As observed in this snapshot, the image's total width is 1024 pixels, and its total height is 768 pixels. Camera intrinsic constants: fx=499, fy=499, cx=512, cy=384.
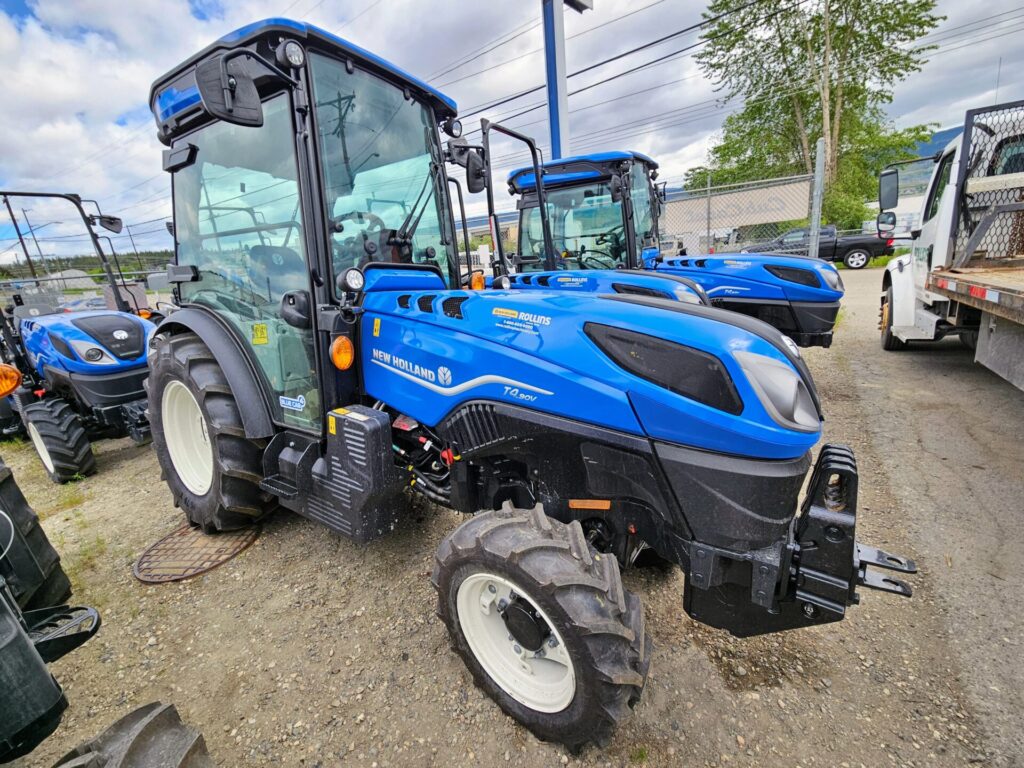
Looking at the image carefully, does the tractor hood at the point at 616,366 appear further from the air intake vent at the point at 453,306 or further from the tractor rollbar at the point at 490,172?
the tractor rollbar at the point at 490,172

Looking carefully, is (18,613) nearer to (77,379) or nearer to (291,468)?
(291,468)

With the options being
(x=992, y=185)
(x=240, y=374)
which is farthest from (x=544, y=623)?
(x=992, y=185)

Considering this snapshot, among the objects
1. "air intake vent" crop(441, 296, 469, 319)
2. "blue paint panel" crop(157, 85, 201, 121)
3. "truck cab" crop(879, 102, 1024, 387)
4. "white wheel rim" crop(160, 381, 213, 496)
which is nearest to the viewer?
"air intake vent" crop(441, 296, 469, 319)

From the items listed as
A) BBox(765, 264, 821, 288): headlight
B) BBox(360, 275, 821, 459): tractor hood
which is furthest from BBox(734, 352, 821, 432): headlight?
BBox(765, 264, 821, 288): headlight

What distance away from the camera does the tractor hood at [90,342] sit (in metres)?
4.43

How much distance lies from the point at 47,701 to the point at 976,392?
22.3 ft

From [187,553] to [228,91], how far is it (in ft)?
8.14

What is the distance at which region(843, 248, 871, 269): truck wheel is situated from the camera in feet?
55.0

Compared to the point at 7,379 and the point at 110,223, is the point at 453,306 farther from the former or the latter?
→ the point at 110,223

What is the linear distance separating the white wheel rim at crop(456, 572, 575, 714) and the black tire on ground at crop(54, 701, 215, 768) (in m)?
0.84

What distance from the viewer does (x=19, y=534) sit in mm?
1731

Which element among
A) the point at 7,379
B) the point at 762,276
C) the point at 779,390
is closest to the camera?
the point at 779,390

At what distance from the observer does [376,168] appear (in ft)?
7.87

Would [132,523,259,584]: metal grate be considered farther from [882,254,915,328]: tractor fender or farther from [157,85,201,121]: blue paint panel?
[882,254,915,328]: tractor fender
